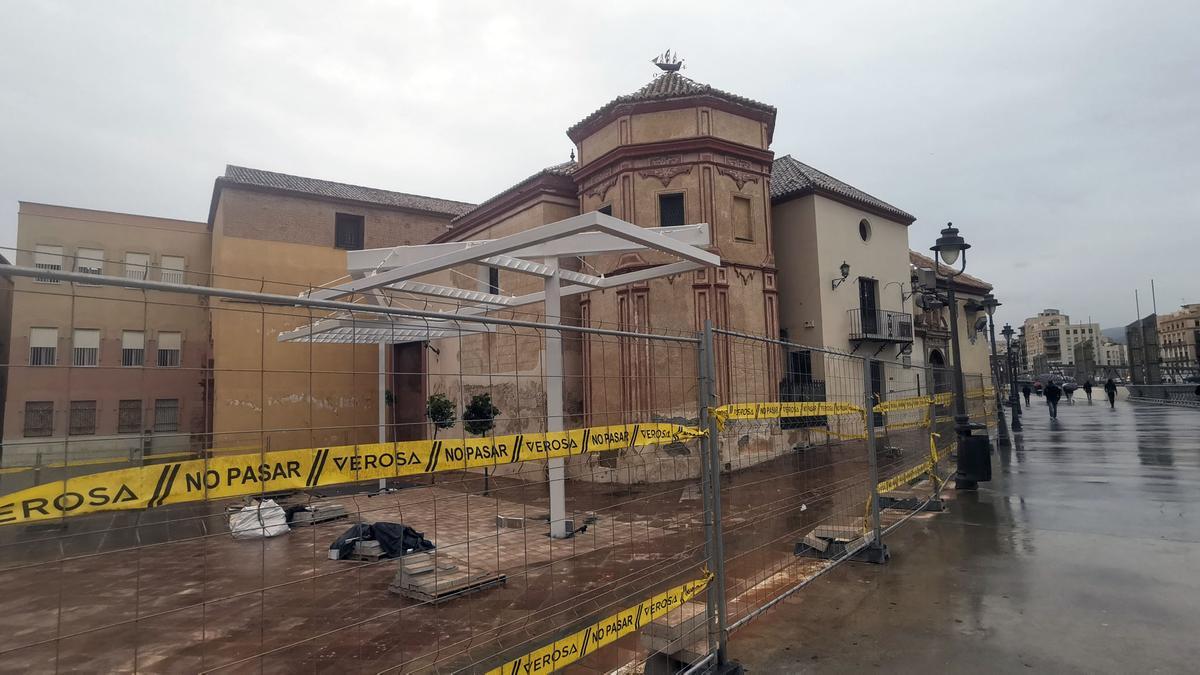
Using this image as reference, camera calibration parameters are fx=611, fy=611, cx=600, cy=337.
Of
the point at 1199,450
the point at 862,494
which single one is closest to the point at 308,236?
the point at 862,494

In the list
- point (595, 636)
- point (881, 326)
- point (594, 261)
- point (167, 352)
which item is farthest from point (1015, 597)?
point (167, 352)

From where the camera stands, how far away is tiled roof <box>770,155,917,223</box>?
18375mm

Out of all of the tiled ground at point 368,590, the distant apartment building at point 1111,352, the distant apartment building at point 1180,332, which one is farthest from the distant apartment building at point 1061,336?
the tiled ground at point 368,590

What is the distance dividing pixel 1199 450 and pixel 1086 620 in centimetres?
1337

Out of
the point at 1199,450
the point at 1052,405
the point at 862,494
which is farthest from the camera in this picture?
the point at 1052,405

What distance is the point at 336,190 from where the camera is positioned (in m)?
24.8

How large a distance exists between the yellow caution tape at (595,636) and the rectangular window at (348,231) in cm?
2272

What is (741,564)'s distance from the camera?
6.77m

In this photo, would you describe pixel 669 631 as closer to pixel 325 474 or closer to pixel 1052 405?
pixel 325 474

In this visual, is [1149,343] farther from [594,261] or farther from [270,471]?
[270,471]

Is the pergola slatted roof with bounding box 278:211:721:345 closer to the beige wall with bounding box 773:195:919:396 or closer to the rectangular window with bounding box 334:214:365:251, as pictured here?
the beige wall with bounding box 773:195:919:396

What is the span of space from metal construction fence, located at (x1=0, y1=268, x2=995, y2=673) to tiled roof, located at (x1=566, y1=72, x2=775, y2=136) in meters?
6.22

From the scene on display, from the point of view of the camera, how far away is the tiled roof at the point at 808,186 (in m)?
18.4

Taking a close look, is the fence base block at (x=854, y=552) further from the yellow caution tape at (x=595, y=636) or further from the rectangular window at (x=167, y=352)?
the rectangular window at (x=167, y=352)
